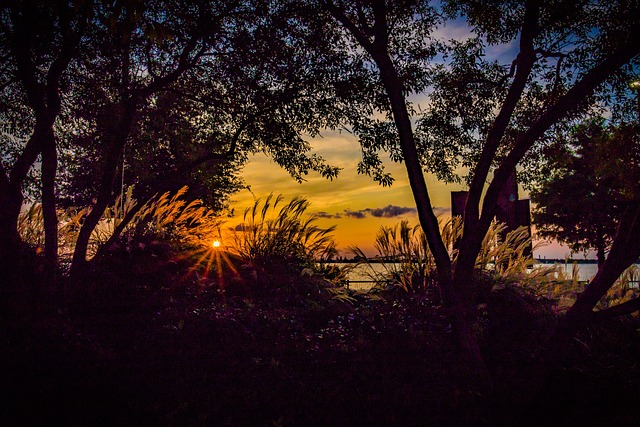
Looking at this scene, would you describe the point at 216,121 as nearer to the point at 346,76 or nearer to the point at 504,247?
the point at 346,76

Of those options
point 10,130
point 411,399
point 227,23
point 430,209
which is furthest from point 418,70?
point 10,130

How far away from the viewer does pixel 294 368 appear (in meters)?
5.63

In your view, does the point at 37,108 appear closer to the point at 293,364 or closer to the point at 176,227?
the point at 176,227

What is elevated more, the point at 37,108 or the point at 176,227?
the point at 37,108

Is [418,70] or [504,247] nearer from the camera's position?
[418,70]

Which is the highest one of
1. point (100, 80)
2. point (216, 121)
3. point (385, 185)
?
point (100, 80)

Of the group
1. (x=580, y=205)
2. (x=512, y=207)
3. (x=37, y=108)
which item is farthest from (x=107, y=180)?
(x=580, y=205)

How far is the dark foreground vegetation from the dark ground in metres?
0.02

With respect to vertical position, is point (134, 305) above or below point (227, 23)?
below

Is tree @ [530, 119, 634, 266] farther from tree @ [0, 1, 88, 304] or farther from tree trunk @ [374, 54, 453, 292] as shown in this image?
tree @ [0, 1, 88, 304]

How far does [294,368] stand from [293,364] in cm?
10

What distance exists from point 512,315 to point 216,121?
588 cm

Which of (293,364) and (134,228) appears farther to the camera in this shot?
(134,228)

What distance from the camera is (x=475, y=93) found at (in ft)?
26.9
